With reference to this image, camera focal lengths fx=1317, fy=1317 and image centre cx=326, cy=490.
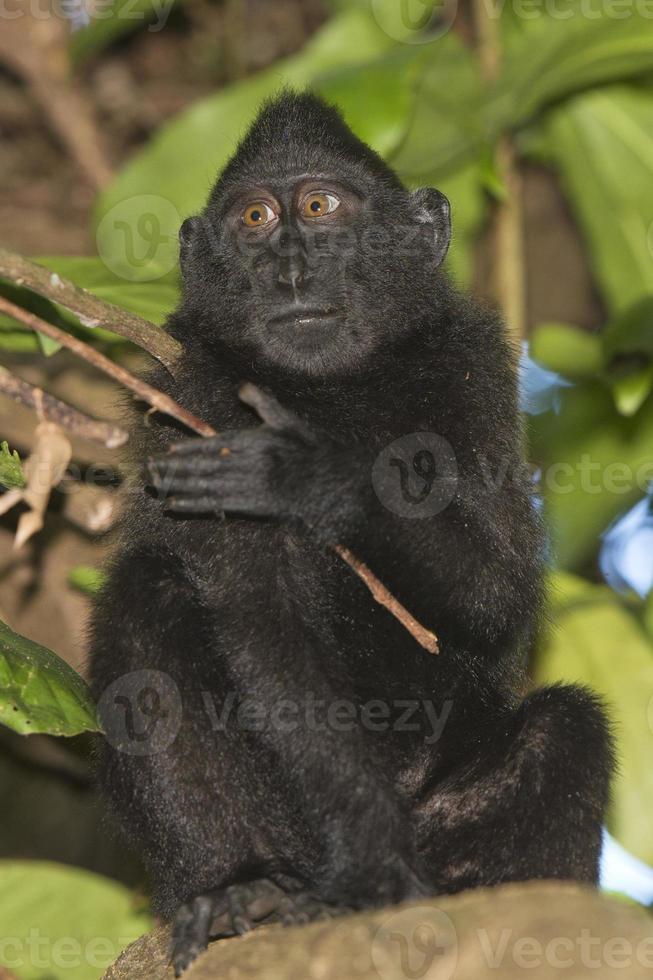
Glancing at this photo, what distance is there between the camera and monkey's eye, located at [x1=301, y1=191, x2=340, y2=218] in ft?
15.4

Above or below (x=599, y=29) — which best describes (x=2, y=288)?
below

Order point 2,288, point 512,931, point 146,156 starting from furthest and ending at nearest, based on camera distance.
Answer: point 146,156
point 2,288
point 512,931

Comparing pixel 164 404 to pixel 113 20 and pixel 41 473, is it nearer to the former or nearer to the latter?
pixel 41 473

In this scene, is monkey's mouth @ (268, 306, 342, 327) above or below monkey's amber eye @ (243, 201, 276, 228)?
below

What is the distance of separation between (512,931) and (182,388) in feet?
7.03

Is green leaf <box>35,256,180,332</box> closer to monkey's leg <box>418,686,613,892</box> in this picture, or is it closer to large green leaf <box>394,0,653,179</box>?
large green leaf <box>394,0,653,179</box>

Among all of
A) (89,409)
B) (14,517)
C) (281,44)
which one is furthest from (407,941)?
(281,44)

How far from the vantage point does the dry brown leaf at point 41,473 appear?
3207mm

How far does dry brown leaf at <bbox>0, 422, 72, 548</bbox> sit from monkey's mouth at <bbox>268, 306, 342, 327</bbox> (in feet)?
4.24

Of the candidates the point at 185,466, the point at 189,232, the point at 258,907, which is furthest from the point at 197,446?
the point at 189,232

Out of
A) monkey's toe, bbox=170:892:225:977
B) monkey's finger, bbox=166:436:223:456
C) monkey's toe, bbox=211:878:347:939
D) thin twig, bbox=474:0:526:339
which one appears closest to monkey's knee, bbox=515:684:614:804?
monkey's toe, bbox=211:878:347:939

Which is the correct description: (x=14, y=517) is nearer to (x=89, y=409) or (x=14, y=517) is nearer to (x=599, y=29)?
(x=89, y=409)

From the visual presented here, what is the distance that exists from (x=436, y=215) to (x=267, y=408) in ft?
5.01

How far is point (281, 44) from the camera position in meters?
8.89
